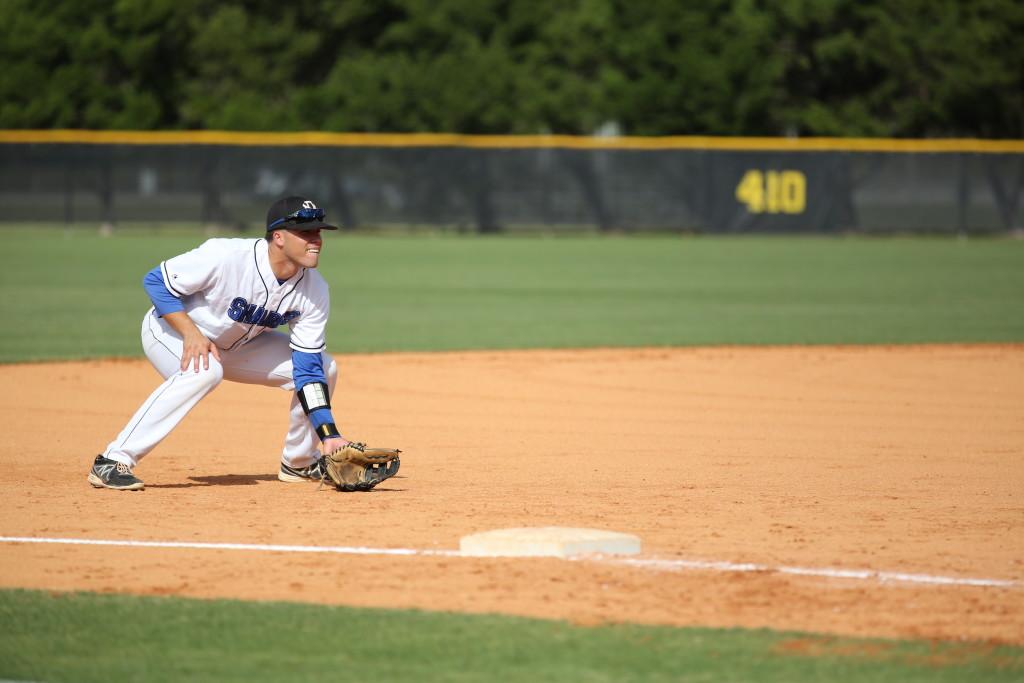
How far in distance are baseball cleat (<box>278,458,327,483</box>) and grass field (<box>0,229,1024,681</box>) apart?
2.24m

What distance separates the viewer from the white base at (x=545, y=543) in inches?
193

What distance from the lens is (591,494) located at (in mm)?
6230

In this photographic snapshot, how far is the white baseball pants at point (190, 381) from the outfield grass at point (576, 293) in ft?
19.7

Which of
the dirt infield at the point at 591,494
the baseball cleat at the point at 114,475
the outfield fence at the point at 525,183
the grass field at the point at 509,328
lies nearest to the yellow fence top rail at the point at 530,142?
the outfield fence at the point at 525,183

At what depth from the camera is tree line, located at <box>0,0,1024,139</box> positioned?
39688 millimetres

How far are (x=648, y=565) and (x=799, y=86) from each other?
40.7 meters

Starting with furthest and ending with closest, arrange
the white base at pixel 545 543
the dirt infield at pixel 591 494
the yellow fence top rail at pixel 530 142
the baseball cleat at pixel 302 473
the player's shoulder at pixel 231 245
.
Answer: the yellow fence top rail at pixel 530 142
the baseball cleat at pixel 302 473
the player's shoulder at pixel 231 245
the white base at pixel 545 543
the dirt infield at pixel 591 494

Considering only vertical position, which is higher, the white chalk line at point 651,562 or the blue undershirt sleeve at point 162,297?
the blue undershirt sleeve at point 162,297

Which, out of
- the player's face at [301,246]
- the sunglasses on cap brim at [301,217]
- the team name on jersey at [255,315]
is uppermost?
the sunglasses on cap brim at [301,217]

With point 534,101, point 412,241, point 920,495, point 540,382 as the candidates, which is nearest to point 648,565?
point 920,495

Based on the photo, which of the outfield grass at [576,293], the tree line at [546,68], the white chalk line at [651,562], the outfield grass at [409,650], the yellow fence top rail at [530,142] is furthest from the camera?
the tree line at [546,68]

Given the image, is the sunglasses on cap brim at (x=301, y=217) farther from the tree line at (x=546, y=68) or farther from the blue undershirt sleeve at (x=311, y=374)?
the tree line at (x=546, y=68)

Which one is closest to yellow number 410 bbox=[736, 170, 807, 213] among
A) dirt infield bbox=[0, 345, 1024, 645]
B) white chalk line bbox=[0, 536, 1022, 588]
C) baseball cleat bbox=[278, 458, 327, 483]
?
dirt infield bbox=[0, 345, 1024, 645]

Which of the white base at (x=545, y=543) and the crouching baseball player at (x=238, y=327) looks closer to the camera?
the white base at (x=545, y=543)
